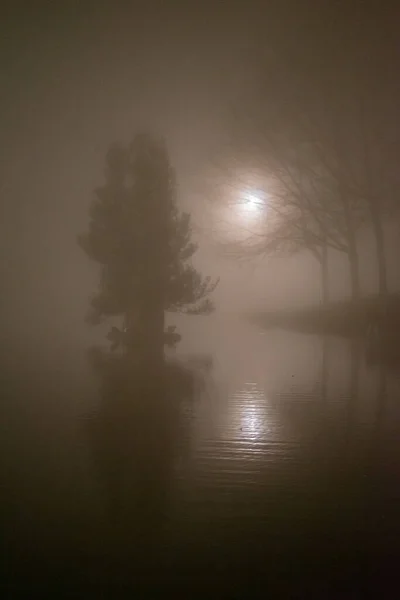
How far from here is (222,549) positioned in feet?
2.58

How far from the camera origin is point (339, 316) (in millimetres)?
957

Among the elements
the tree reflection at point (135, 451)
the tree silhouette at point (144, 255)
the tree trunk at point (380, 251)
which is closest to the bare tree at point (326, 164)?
the tree trunk at point (380, 251)

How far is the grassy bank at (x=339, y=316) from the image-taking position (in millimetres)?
953

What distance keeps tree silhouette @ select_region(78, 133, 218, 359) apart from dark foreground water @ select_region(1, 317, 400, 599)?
0.06 meters

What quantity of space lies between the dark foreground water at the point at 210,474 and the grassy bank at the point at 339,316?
24 millimetres

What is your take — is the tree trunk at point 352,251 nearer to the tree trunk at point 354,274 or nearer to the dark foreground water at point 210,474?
Result: the tree trunk at point 354,274

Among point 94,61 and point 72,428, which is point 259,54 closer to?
point 94,61

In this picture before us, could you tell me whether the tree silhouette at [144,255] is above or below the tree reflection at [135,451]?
above

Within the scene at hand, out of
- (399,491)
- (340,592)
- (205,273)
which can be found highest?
(205,273)

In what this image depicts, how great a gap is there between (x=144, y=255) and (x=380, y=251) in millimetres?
436

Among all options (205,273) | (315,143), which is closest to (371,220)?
(315,143)

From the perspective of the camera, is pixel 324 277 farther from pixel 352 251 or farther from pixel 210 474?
pixel 210 474

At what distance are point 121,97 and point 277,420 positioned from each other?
66cm

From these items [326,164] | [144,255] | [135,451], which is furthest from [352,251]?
[135,451]
